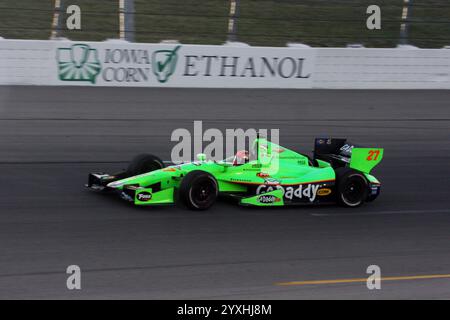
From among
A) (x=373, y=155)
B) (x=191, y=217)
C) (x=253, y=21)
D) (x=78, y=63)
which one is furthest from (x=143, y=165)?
(x=253, y=21)

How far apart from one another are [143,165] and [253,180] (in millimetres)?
1449

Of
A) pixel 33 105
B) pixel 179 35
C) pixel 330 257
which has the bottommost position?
pixel 330 257

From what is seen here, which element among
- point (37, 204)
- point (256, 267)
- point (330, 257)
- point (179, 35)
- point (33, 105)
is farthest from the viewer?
point (179, 35)

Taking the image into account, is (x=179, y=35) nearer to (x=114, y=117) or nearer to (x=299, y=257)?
(x=114, y=117)

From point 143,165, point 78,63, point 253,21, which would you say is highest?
point 253,21

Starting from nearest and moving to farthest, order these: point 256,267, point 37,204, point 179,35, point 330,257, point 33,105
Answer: point 256,267 → point 330,257 → point 37,204 → point 33,105 → point 179,35

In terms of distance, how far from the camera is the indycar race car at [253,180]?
31.3ft

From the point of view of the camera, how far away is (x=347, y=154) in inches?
432

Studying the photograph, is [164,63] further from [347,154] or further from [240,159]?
[240,159]

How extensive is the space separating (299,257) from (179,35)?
10256 mm

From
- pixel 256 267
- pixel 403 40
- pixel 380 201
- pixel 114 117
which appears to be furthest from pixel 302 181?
pixel 403 40

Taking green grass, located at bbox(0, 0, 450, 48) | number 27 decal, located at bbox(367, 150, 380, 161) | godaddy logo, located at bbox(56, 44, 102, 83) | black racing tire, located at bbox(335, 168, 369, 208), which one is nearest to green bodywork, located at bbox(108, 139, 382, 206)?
black racing tire, located at bbox(335, 168, 369, 208)

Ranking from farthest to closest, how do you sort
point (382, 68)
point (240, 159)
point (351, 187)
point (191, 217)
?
point (382, 68)
point (351, 187)
point (240, 159)
point (191, 217)

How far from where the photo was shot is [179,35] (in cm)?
1758
